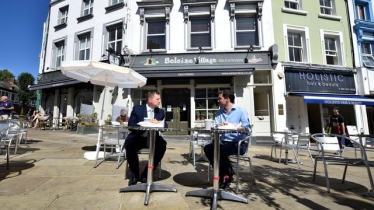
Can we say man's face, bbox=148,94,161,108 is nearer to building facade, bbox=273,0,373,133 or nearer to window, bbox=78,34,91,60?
building facade, bbox=273,0,373,133

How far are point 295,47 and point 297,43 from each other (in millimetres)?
466

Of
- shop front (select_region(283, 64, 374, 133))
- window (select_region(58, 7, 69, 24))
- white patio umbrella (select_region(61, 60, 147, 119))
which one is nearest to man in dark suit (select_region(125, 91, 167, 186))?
white patio umbrella (select_region(61, 60, 147, 119))

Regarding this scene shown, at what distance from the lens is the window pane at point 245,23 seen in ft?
36.4

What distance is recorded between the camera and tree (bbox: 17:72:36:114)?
127 feet

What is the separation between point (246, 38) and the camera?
1105 cm

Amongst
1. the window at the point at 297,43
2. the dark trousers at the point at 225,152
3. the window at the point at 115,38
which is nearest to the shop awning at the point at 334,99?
the window at the point at 297,43

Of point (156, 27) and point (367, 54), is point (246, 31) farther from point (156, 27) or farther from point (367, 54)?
point (367, 54)

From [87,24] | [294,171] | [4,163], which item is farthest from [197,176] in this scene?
[87,24]

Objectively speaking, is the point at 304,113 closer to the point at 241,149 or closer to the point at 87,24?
the point at 241,149

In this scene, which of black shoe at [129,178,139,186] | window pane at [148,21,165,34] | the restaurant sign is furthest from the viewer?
window pane at [148,21,165,34]

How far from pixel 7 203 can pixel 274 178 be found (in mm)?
3956

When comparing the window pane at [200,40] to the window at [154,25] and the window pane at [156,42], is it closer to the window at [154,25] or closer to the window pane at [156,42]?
the window at [154,25]

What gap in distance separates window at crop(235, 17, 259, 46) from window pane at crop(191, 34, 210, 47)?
1.63 metres

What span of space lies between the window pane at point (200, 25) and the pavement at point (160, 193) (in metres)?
8.72
